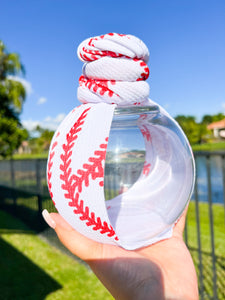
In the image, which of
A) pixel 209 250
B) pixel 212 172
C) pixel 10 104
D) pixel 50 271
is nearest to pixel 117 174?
pixel 212 172

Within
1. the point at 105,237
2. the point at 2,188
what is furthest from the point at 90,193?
the point at 2,188

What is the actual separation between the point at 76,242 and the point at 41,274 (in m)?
3.23

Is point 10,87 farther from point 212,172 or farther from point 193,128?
point 193,128

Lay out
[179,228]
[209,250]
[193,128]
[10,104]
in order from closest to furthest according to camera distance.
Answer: [179,228] < [209,250] < [10,104] < [193,128]

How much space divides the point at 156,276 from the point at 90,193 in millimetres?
402

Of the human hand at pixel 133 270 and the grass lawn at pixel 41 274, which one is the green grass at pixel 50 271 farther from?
the human hand at pixel 133 270

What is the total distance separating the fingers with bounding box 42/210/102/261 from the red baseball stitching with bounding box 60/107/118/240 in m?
0.06

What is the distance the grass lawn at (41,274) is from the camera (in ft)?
10.8

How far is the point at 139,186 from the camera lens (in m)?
1.51

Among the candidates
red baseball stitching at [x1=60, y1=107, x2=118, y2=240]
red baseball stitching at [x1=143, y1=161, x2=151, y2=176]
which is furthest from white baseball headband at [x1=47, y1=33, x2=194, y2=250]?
red baseball stitching at [x1=143, y1=161, x2=151, y2=176]

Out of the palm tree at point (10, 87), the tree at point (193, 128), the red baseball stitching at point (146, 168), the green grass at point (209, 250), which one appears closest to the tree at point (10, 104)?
the palm tree at point (10, 87)

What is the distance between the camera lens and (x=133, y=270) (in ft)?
3.22

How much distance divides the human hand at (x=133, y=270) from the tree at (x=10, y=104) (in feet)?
25.5

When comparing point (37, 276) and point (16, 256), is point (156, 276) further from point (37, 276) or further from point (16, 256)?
point (16, 256)
